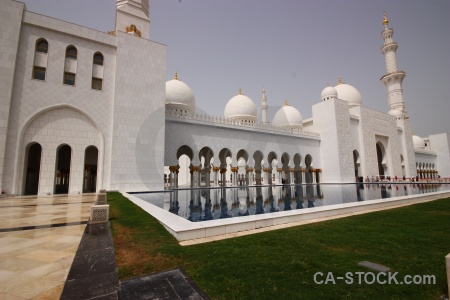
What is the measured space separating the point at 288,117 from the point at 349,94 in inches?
301

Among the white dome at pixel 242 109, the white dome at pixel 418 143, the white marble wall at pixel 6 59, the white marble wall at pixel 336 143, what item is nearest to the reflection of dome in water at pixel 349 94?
the white marble wall at pixel 336 143

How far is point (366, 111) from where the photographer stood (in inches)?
925

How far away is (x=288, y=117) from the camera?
2509cm

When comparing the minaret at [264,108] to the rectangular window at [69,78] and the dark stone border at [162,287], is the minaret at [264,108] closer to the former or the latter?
the rectangular window at [69,78]

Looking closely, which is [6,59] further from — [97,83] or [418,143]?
[418,143]

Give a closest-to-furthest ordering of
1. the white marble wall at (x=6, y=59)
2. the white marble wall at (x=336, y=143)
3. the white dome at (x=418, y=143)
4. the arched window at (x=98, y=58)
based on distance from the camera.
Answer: the white marble wall at (x=6, y=59)
the arched window at (x=98, y=58)
the white marble wall at (x=336, y=143)
the white dome at (x=418, y=143)

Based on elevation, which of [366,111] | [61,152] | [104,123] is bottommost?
[61,152]

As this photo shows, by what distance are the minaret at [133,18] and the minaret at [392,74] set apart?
28.2 metres

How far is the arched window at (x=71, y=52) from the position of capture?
11.6 metres

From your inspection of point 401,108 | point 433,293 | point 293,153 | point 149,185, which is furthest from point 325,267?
point 401,108

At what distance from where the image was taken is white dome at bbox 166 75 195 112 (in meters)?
17.8

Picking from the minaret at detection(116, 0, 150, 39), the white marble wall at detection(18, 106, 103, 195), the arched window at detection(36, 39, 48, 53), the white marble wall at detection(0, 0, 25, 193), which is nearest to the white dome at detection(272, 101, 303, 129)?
the minaret at detection(116, 0, 150, 39)

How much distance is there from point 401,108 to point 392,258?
3353 cm

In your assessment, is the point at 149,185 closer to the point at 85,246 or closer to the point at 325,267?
the point at 85,246
